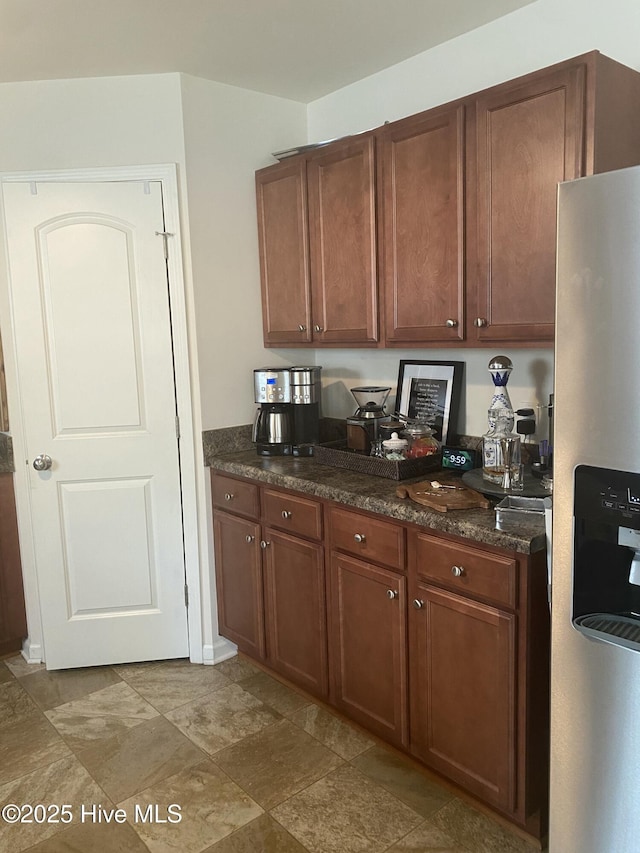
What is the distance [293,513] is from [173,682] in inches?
39.9

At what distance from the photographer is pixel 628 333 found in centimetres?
136

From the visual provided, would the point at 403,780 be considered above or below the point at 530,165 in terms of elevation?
below

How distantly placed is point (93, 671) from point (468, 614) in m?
1.91

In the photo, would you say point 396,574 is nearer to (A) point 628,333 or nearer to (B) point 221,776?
(B) point 221,776

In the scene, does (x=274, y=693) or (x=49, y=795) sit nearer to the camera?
(x=49, y=795)

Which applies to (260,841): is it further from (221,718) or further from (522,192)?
(522,192)

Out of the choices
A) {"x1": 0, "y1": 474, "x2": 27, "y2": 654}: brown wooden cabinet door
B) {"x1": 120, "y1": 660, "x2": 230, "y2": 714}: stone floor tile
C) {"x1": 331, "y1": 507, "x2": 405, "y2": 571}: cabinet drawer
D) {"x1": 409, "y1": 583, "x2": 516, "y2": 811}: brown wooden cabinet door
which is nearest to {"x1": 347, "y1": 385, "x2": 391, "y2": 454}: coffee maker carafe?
{"x1": 331, "y1": 507, "x2": 405, "y2": 571}: cabinet drawer

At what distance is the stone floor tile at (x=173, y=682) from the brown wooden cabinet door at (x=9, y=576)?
60 centimetres

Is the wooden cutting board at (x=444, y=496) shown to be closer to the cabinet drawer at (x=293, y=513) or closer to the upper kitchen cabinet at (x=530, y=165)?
the cabinet drawer at (x=293, y=513)

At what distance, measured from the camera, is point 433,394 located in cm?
274

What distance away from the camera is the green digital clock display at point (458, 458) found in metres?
2.49

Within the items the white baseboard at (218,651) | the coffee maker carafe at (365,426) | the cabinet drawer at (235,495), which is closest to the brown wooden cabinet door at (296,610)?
the cabinet drawer at (235,495)

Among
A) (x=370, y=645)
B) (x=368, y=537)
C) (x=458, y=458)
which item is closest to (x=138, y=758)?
(x=370, y=645)

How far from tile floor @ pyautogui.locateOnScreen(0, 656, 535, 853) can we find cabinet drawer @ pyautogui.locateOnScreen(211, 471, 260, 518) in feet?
2.46
